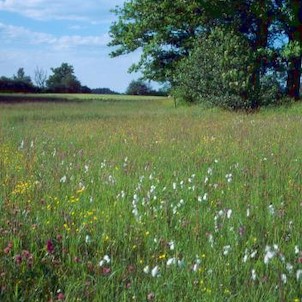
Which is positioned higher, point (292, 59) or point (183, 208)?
point (292, 59)

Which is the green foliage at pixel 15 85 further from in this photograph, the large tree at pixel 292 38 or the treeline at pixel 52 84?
the large tree at pixel 292 38

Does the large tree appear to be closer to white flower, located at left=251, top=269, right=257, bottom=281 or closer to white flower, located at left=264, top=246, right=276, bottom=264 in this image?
white flower, located at left=264, top=246, right=276, bottom=264

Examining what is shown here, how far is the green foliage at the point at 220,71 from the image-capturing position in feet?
87.4

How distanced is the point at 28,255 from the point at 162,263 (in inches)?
37.9

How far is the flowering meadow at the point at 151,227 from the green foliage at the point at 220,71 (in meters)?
17.5

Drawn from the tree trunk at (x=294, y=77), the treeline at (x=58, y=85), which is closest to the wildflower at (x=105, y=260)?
the tree trunk at (x=294, y=77)

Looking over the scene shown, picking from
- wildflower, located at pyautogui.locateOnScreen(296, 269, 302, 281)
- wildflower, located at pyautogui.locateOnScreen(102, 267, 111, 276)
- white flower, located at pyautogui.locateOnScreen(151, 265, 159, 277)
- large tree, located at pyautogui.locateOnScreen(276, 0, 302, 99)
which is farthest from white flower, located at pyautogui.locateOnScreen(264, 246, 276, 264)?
large tree, located at pyautogui.locateOnScreen(276, 0, 302, 99)

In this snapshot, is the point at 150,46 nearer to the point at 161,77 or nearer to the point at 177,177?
the point at 161,77

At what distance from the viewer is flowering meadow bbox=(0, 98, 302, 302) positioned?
13.1ft

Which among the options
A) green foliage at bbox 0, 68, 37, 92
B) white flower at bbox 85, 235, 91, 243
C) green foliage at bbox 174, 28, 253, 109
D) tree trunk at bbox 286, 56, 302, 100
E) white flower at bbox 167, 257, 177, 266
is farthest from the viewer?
green foliage at bbox 0, 68, 37, 92

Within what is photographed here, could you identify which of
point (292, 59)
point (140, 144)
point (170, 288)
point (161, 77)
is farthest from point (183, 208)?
point (161, 77)

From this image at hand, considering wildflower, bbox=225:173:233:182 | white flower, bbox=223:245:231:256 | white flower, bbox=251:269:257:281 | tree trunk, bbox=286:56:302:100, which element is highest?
tree trunk, bbox=286:56:302:100

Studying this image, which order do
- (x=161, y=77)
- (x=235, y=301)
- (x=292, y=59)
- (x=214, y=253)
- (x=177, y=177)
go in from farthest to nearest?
(x=161, y=77), (x=292, y=59), (x=177, y=177), (x=214, y=253), (x=235, y=301)

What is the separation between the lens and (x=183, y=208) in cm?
582
